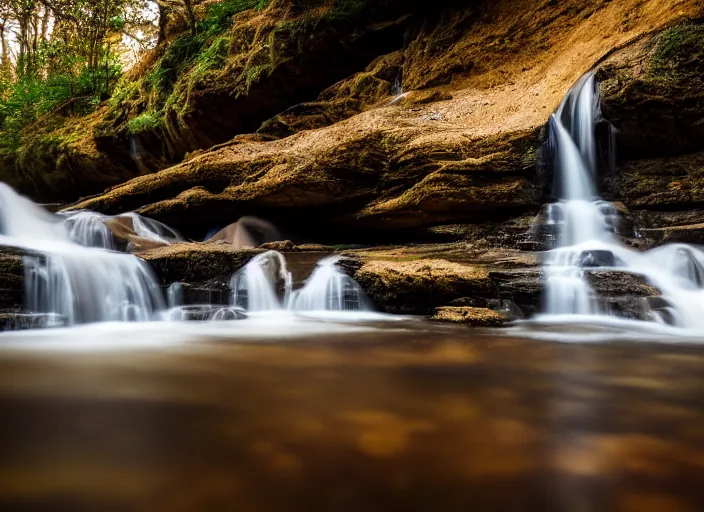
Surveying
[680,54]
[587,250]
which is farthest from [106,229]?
[680,54]

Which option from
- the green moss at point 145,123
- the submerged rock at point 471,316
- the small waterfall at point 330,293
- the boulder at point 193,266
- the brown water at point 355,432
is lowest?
the brown water at point 355,432

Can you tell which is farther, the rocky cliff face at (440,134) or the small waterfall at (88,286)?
the rocky cliff face at (440,134)

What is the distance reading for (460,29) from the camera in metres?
9.84

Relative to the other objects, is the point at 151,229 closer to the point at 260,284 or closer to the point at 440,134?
the point at 260,284

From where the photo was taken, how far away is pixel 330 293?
18.0 feet

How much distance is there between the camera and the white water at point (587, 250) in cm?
447

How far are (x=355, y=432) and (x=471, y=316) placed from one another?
2897mm

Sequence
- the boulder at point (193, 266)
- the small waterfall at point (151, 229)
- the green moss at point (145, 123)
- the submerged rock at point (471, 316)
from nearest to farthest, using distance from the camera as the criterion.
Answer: the submerged rock at point (471, 316) → the boulder at point (193, 266) → the small waterfall at point (151, 229) → the green moss at point (145, 123)

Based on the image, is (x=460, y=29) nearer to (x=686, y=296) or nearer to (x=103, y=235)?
(x=686, y=296)

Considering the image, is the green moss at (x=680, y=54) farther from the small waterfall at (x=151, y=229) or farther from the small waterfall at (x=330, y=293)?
the small waterfall at (x=151, y=229)

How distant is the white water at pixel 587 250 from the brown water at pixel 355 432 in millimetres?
1539

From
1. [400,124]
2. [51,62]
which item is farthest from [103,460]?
[51,62]

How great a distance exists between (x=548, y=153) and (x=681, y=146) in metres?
1.73

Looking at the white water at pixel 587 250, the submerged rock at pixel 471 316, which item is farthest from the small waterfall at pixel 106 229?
the white water at pixel 587 250
